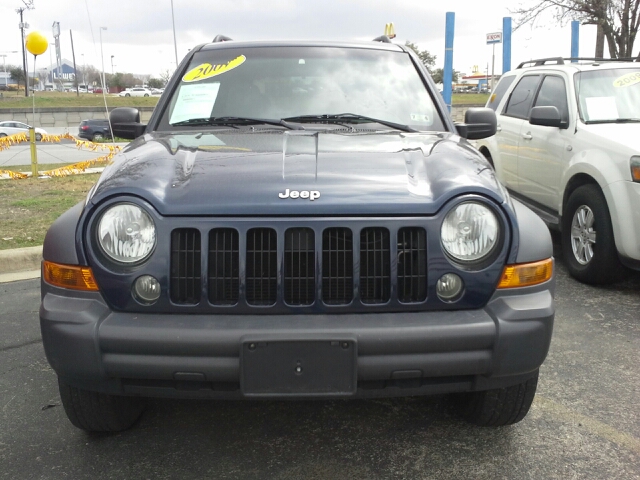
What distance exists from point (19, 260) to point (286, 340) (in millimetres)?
4436

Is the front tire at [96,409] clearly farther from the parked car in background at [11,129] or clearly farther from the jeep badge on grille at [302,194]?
the parked car in background at [11,129]

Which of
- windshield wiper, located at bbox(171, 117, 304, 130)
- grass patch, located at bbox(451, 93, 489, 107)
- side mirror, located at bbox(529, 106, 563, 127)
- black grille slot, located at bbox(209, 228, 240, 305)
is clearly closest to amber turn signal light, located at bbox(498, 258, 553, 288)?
black grille slot, located at bbox(209, 228, 240, 305)

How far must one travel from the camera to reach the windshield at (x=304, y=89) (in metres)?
3.67

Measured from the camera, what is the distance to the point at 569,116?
19.6ft

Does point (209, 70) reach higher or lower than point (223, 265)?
higher

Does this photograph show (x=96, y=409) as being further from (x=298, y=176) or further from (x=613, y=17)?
(x=613, y=17)

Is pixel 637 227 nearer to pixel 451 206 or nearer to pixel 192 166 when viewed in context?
pixel 451 206

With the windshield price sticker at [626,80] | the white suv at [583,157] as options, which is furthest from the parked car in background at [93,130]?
the windshield price sticker at [626,80]

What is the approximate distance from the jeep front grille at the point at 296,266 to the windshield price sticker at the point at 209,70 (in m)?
1.70

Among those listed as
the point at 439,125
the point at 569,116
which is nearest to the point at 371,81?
the point at 439,125

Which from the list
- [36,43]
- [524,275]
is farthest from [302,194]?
[36,43]

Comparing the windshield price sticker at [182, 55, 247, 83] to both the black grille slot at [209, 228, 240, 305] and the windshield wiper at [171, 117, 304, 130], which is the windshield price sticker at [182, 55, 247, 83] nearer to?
the windshield wiper at [171, 117, 304, 130]

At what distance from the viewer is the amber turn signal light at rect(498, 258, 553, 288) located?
2523 millimetres

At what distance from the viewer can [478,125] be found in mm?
4027
